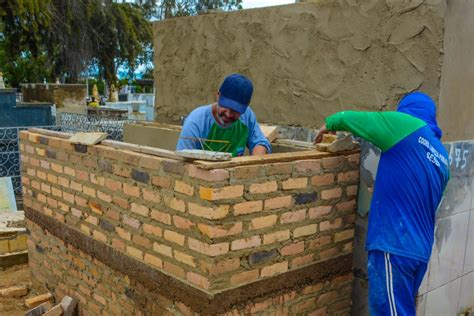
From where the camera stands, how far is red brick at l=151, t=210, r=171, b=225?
2865 mm

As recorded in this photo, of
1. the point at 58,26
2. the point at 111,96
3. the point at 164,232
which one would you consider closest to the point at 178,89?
the point at 164,232

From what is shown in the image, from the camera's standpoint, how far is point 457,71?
3.36 metres

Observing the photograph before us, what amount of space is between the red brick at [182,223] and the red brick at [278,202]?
47cm

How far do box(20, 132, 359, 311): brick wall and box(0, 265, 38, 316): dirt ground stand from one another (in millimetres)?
1295

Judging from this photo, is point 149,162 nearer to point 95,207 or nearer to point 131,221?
point 131,221

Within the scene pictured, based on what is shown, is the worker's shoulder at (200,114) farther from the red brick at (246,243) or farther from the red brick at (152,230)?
the red brick at (246,243)

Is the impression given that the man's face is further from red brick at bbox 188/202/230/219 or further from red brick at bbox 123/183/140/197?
red brick at bbox 188/202/230/219

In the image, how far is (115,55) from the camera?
83.5 ft

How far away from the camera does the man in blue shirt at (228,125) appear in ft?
10.6

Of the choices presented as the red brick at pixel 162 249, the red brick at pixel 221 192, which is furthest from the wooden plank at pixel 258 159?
the red brick at pixel 162 249

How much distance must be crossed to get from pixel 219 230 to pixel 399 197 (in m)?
1.16

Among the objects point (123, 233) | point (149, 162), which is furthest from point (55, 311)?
point (149, 162)

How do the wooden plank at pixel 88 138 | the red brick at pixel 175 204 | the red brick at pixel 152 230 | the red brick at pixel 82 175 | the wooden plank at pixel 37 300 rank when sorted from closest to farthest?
the red brick at pixel 175 204
the red brick at pixel 152 230
the wooden plank at pixel 88 138
the red brick at pixel 82 175
the wooden plank at pixel 37 300

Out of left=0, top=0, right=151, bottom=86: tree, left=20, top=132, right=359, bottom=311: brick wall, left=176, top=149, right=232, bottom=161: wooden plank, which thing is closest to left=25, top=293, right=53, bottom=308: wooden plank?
left=20, top=132, right=359, bottom=311: brick wall
